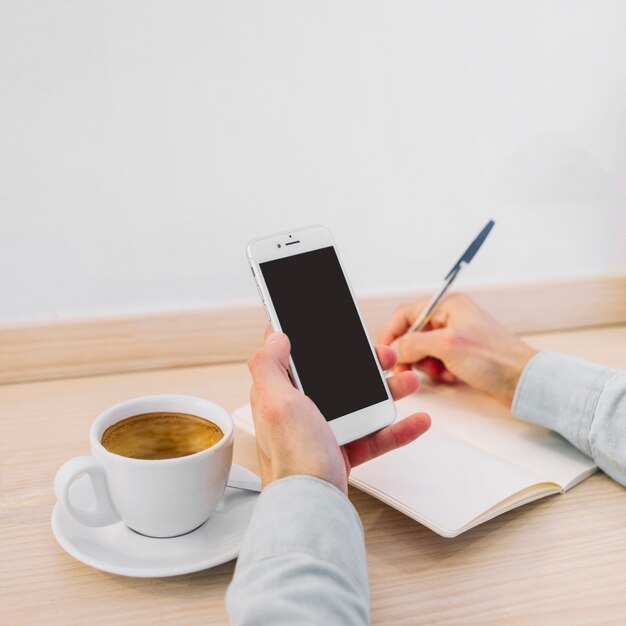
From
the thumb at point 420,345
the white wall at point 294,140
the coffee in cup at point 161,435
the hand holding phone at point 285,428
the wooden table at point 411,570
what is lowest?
the wooden table at point 411,570

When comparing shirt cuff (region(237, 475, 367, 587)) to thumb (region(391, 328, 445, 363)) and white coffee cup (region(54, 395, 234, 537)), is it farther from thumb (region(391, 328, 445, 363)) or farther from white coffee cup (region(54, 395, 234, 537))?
thumb (region(391, 328, 445, 363))

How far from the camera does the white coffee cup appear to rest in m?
0.49

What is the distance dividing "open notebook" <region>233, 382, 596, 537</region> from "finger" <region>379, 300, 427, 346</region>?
0.10m

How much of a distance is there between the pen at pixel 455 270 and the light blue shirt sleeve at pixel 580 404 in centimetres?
13

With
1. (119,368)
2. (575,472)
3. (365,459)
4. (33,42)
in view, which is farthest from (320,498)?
A: (33,42)

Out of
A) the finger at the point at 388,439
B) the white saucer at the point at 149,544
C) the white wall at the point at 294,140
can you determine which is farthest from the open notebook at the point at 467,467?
the white wall at the point at 294,140

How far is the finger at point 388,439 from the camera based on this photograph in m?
0.60

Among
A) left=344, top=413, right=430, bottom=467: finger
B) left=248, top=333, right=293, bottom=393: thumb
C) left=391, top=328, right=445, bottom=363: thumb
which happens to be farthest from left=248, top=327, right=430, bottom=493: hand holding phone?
left=391, top=328, right=445, bottom=363: thumb

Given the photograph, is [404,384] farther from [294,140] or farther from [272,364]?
[294,140]

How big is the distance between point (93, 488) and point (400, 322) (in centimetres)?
41

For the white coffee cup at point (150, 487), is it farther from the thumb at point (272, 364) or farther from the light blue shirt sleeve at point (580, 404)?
the light blue shirt sleeve at point (580, 404)

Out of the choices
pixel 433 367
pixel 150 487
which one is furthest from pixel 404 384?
pixel 150 487

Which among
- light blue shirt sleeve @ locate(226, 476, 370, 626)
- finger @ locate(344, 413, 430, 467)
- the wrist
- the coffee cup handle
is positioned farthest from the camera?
the wrist

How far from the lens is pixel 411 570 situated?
0.52 m
